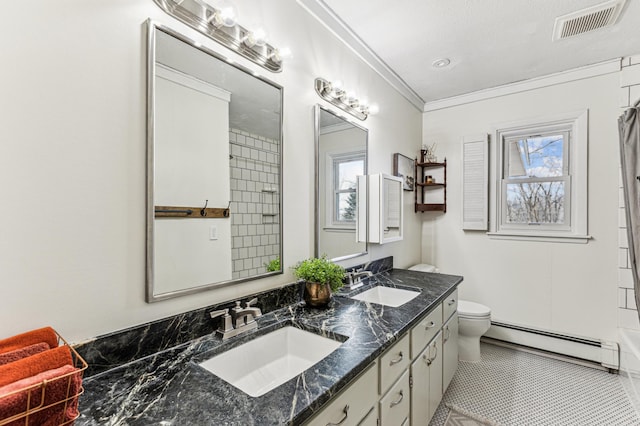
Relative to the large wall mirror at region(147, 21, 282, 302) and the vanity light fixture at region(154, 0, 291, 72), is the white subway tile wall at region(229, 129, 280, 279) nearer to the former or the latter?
the large wall mirror at region(147, 21, 282, 302)

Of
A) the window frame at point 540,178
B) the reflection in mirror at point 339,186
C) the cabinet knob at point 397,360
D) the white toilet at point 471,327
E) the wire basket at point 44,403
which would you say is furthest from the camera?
the window frame at point 540,178

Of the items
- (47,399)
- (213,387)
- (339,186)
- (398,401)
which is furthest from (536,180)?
A: (47,399)

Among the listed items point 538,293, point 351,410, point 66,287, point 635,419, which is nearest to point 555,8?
point 538,293

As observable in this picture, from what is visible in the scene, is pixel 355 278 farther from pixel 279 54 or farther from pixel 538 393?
pixel 538 393

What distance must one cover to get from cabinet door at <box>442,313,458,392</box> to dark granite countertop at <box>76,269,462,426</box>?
860 mm

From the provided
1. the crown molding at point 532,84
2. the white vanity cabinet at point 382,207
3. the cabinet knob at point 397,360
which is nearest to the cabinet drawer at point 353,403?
the cabinet knob at point 397,360

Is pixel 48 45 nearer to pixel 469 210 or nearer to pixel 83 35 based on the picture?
pixel 83 35

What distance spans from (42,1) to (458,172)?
11.0 ft

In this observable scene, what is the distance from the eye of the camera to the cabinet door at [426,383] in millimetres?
1589

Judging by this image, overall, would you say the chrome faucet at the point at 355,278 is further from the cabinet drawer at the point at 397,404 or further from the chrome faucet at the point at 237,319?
the chrome faucet at the point at 237,319

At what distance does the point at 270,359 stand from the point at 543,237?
111 inches

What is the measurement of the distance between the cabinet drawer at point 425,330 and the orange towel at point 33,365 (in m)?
1.34

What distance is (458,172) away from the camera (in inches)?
132

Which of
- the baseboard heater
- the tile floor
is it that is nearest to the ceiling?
the baseboard heater
